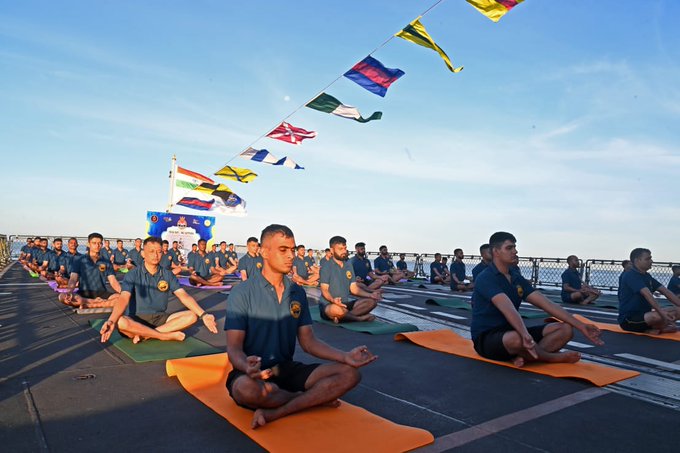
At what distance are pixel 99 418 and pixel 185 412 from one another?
25.2 inches

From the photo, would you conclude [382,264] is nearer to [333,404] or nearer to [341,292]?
[341,292]

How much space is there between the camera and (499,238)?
5.57 metres

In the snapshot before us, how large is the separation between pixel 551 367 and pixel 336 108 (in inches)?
320

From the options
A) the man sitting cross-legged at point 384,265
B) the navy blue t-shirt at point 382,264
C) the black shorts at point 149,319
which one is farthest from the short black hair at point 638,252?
the navy blue t-shirt at point 382,264

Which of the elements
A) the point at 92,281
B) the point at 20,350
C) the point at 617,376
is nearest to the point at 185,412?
the point at 20,350

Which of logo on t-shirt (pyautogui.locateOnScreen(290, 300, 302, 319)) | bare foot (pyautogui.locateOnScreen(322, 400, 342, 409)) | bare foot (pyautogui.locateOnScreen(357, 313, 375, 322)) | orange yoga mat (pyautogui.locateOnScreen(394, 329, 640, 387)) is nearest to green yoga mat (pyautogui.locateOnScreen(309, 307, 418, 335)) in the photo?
bare foot (pyautogui.locateOnScreen(357, 313, 375, 322))

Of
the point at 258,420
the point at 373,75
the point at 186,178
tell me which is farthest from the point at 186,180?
the point at 258,420

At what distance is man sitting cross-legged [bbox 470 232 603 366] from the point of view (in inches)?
206

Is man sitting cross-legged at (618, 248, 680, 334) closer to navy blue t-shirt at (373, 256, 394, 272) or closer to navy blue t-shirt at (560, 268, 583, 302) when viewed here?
navy blue t-shirt at (560, 268, 583, 302)

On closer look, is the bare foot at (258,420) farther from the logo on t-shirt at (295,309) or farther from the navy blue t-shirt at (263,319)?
the logo on t-shirt at (295,309)

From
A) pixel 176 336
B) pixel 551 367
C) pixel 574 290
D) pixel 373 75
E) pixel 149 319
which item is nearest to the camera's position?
pixel 551 367

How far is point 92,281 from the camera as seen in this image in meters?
9.81

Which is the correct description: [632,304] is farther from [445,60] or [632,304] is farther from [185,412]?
[185,412]

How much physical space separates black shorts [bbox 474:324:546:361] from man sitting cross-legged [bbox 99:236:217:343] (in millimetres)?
3711
